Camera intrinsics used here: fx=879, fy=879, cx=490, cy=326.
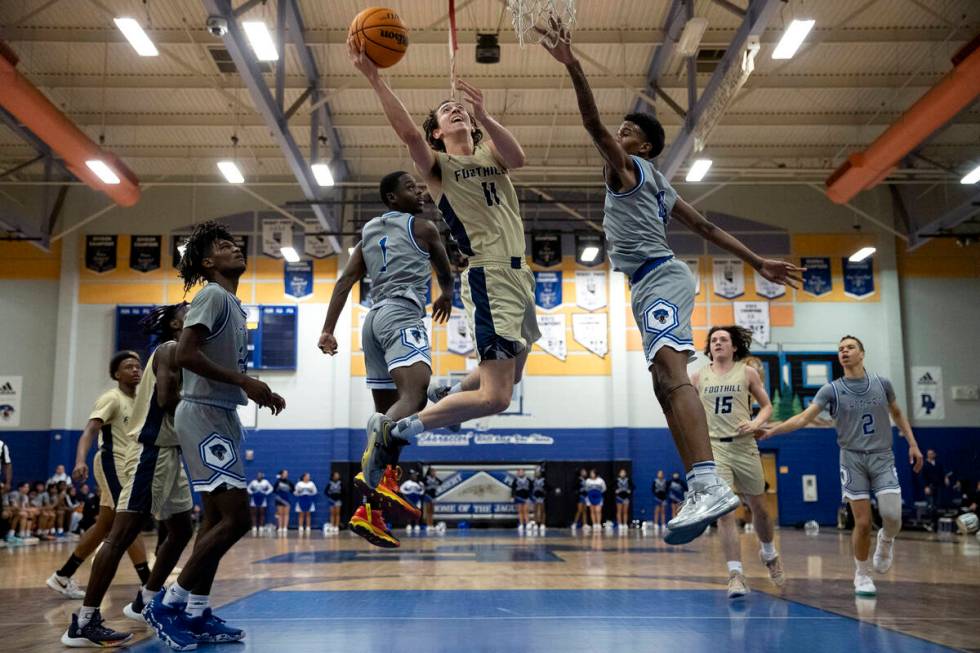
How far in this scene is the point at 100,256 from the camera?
80.2ft

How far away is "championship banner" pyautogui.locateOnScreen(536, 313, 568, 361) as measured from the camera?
24297 mm

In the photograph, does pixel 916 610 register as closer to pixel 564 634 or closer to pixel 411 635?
pixel 564 634

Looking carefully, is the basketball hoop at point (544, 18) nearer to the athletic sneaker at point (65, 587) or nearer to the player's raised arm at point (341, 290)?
the player's raised arm at point (341, 290)

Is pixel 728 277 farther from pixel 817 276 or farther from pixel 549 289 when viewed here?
pixel 549 289

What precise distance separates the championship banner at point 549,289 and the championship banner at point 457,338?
221 cm

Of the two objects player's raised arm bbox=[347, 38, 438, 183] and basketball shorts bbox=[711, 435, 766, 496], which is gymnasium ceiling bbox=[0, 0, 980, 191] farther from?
player's raised arm bbox=[347, 38, 438, 183]

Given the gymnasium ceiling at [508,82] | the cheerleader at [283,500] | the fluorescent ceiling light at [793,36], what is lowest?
the cheerleader at [283,500]

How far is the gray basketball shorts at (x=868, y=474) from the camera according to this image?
7336mm

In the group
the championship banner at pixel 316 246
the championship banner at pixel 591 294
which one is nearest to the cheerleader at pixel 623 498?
the championship banner at pixel 591 294

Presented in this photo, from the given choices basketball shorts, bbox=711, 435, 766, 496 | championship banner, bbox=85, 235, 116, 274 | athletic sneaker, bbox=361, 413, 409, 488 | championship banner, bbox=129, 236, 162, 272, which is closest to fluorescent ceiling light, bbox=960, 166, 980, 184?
basketball shorts, bbox=711, 435, 766, 496

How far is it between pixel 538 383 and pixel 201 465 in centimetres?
1972

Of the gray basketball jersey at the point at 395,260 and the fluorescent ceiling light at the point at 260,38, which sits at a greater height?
the fluorescent ceiling light at the point at 260,38

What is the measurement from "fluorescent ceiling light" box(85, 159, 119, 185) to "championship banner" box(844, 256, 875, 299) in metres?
18.9

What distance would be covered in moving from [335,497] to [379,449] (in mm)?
18825
